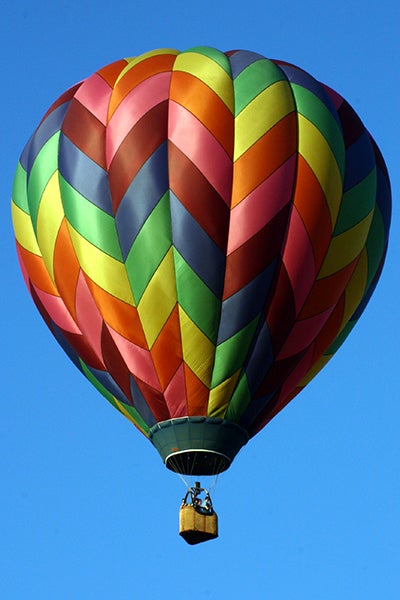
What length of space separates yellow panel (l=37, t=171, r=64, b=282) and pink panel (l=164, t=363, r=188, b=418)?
80.1 inches

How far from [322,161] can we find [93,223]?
264 centimetres

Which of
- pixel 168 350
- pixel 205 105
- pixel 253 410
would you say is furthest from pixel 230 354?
pixel 205 105

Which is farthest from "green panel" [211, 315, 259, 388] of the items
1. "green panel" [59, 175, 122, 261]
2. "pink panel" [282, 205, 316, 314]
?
"green panel" [59, 175, 122, 261]

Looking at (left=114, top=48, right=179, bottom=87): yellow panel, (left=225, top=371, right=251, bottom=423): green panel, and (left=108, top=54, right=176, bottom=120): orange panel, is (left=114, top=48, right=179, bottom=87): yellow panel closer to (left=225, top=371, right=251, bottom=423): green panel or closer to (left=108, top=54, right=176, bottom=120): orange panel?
(left=108, top=54, right=176, bottom=120): orange panel

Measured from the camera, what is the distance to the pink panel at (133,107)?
93.0ft

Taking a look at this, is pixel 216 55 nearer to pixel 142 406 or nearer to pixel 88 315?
pixel 88 315

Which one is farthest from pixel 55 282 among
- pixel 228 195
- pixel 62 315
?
pixel 228 195

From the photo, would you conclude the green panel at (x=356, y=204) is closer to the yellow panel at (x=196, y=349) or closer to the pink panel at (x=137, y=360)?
the yellow panel at (x=196, y=349)

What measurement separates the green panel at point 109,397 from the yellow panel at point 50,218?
3.96 feet

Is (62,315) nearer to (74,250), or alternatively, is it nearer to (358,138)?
(74,250)

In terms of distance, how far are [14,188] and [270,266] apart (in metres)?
3.65

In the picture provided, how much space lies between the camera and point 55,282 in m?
28.9

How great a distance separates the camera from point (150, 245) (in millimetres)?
27859

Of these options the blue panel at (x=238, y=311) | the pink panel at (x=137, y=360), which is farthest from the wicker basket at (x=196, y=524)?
the blue panel at (x=238, y=311)
